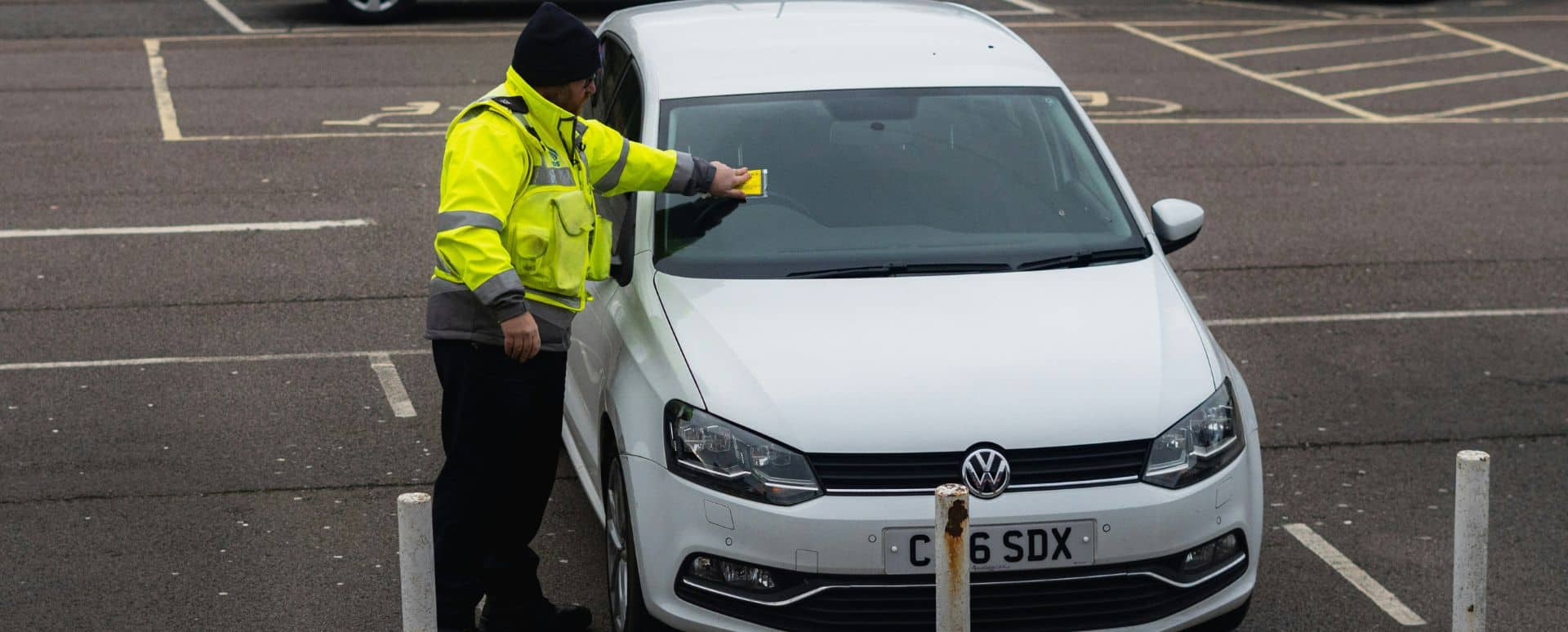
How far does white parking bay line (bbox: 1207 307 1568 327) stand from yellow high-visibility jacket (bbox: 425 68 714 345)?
182 inches

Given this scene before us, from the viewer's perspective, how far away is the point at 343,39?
1794cm

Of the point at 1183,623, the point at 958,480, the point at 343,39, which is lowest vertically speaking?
the point at 343,39

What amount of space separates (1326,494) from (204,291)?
5.56 m

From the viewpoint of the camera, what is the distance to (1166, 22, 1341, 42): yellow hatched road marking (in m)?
19.2

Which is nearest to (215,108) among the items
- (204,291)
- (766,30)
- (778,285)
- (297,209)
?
(297,209)

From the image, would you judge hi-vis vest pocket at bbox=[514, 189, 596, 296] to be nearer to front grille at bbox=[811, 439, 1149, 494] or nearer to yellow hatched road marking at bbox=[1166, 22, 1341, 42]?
front grille at bbox=[811, 439, 1149, 494]

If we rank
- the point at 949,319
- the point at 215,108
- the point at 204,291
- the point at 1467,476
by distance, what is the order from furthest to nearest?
the point at 215,108, the point at 204,291, the point at 949,319, the point at 1467,476

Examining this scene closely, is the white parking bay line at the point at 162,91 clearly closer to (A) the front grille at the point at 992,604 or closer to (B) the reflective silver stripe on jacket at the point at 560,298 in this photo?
(B) the reflective silver stripe on jacket at the point at 560,298

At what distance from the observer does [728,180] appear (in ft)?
17.8

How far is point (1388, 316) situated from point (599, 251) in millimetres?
5148

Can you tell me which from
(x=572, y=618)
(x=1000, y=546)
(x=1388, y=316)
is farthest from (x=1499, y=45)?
(x=1000, y=546)

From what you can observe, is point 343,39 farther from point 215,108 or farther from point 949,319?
point 949,319

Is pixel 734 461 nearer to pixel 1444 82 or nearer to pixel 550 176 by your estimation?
pixel 550 176

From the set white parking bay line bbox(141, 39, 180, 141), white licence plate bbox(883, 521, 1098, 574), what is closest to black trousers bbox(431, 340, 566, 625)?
white licence plate bbox(883, 521, 1098, 574)
